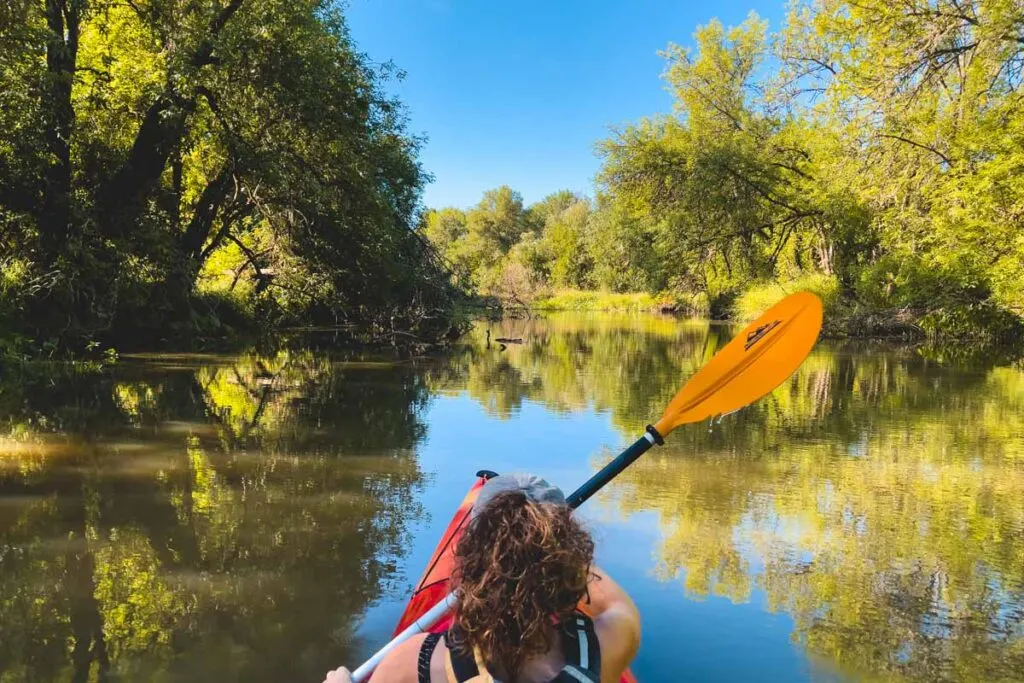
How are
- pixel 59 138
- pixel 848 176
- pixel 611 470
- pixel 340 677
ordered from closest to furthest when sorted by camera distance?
pixel 340 677, pixel 611 470, pixel 59 138, pixel 848 176

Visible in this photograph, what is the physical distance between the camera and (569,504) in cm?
185

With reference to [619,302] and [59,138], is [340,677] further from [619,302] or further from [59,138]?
[619,302]

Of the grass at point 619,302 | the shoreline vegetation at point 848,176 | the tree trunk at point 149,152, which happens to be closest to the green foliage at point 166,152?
the tree trunk at point 149,152

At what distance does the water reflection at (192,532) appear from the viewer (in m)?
2.93

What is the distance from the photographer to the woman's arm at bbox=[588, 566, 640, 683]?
1445mm

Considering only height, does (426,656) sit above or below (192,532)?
above

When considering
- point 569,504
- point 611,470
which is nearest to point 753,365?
point 611,470

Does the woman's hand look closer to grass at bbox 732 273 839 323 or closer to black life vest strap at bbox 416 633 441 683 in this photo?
black life vest strap at bbox 416 633 441 683

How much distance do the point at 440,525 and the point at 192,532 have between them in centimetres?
143

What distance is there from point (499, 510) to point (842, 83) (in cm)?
1703

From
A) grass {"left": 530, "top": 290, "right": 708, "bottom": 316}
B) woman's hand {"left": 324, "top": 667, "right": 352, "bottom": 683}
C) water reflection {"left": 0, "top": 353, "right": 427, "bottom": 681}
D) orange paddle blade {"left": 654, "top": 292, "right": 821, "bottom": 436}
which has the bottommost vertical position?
water reflection {"left": 0, "top": 353, "right": 427, "bottom": 681}

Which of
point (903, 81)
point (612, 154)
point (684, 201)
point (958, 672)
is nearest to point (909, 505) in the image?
point (958, 672)

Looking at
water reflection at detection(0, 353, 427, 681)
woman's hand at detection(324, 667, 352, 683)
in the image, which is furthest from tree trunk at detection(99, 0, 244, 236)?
woman's hand at detection(324, 667, 352, 683)

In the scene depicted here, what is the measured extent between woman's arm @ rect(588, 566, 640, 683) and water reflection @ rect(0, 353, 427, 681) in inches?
65.9
